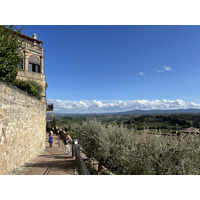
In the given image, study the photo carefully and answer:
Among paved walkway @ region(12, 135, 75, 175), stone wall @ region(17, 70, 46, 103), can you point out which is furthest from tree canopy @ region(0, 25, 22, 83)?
stone wall @ region(17, 70, 46, 103)

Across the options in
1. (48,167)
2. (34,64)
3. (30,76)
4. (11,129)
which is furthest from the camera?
(34,64)

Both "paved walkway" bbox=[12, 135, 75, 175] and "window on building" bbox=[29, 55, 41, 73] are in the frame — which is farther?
"window on building" bbox=[29, 55, 41, 73]

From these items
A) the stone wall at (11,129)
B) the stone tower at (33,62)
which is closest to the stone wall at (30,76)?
the stone tower at (33,62)

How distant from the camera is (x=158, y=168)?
14.3ft

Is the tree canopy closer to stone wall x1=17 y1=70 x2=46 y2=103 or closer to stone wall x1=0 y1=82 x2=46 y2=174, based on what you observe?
stone wall x1=0 y1=82 x2=46 y2=174

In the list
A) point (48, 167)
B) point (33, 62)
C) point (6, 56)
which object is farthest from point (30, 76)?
point (48, 167)

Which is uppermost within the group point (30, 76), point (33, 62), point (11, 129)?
point (33, 62)

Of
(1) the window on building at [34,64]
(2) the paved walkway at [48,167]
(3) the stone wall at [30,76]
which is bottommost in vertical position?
(2) the paved walkway at [48,167]

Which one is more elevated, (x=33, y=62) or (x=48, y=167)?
(x=33, y=62)

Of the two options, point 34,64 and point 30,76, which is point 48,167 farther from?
point 34,64

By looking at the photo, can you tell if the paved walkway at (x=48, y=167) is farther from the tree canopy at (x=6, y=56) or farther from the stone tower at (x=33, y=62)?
the stone tower at (x=33, y=62)

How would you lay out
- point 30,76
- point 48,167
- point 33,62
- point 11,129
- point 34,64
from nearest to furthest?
point 11,129, point 48,167, point 30,76, point 33,62, point 34,64
